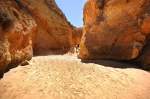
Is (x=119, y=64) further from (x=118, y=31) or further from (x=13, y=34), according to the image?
(x=13, y=34)

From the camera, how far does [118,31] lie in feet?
34.2

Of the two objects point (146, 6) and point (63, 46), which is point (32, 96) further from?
point (63, 46)

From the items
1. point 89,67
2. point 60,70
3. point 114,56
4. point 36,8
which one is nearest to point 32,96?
point 60,70

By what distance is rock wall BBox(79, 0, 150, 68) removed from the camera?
10.1 meters

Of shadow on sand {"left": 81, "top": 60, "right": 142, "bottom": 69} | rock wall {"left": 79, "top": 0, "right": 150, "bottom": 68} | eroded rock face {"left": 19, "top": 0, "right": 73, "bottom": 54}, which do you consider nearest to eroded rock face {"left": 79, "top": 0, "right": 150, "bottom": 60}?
rock wall {"left": 79, "top": 0, "right": 150, "bottom": 68}

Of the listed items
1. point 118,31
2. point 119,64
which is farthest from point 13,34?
point 118,31

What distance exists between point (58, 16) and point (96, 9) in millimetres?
5924

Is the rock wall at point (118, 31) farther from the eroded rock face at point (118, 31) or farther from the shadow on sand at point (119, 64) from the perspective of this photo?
the shadow on sand at point (119, 64)

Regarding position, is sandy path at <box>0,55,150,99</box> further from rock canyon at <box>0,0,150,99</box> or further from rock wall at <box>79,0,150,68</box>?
rock wall at <box>79,0,150,68</box>

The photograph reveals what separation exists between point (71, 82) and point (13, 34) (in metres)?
2.12

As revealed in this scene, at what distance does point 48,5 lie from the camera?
16.6 m

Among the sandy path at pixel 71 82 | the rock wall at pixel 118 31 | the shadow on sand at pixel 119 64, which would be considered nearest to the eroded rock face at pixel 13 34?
the sandy path at pixel 71 82

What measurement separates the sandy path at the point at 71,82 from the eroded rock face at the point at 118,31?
1593 millimetres

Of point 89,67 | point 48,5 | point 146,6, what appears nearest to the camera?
point 89,67
